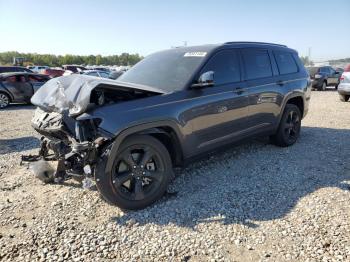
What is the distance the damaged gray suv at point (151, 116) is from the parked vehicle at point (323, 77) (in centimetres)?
1703

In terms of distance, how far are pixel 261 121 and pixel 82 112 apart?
3229 millimetres

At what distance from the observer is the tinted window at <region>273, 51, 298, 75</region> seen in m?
6.08

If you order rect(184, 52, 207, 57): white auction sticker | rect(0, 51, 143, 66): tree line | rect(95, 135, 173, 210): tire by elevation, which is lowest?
rect(95, 135, 173, 210): tire

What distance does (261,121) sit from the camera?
18.2ft

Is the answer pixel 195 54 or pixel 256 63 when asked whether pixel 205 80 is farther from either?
pixel 256 63

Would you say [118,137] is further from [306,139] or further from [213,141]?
[306,139]

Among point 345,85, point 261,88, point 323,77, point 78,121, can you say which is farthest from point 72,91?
point 323,77

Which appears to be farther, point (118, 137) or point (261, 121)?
point (261, 121)

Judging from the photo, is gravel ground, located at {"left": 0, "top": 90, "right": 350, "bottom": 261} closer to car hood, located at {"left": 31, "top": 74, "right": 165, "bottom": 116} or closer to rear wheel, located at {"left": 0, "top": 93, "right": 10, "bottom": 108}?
car hood, located at {"left": 31, "top": 74, "right": 165, "bottom": 116}

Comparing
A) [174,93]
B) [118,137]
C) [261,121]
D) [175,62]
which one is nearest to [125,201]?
[118,137]

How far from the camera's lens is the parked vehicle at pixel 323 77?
20875mm

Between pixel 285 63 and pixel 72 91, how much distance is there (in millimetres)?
4265

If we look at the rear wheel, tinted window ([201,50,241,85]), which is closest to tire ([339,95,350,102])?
tinted window ([201,50,241,85])

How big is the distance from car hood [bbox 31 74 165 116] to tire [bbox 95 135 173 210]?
60cm
